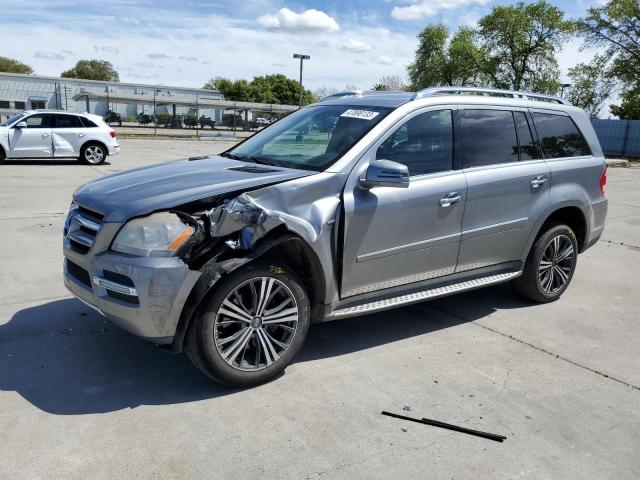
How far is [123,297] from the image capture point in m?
3.24

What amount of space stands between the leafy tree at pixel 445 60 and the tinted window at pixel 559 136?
176 ft

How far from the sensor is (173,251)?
3246 mm

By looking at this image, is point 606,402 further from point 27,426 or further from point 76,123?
point 76,123

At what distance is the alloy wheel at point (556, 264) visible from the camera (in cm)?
529

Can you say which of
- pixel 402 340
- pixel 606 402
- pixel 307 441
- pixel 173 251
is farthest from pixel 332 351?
pixel 606 402

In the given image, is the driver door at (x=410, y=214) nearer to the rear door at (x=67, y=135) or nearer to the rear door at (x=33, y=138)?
the rear door at (x=67, y=135)

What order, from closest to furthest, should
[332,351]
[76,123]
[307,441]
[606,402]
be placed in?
[307,441] → [606,402] → [332,351] → [76,123]

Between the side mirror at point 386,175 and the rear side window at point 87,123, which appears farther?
the rear side window at point 87,123

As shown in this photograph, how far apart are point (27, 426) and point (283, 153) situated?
8.24ft

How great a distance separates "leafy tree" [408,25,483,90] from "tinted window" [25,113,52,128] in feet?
153

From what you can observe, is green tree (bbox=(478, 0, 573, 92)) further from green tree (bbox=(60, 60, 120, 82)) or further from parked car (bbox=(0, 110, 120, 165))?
green tree (bbox=(60, 60, 120, 82))

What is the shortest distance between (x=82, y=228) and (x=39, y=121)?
14.3 m

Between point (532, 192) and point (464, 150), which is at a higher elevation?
point (464, 150)

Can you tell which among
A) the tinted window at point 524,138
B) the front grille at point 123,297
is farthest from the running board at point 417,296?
the front grille at point 123,297
